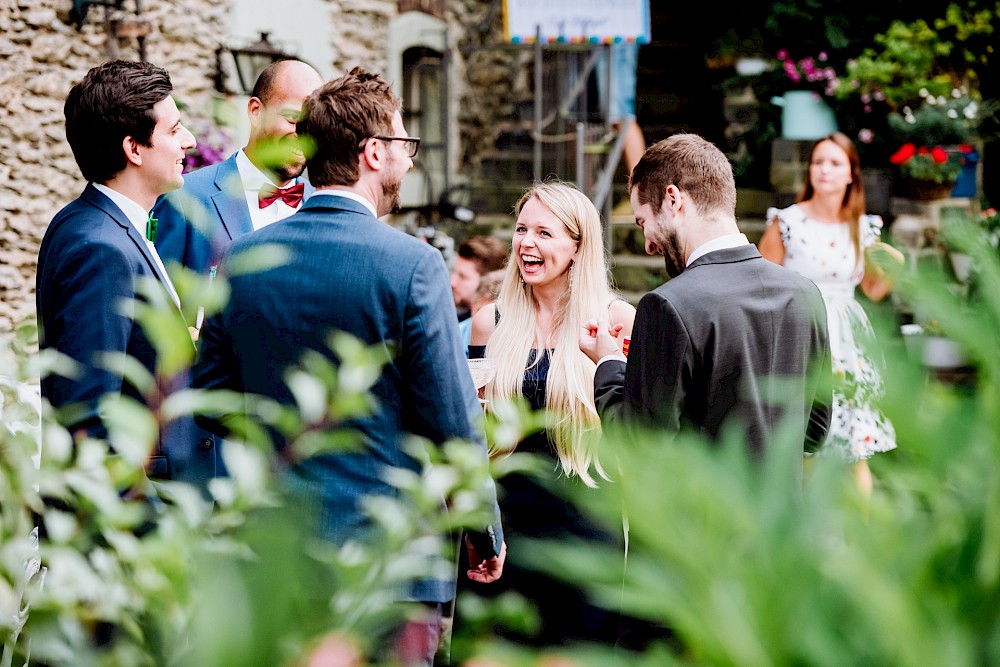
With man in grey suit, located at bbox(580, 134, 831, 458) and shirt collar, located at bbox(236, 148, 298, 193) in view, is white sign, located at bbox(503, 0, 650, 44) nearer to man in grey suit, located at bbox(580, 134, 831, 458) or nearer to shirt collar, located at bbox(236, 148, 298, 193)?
shirt collar, located at bbox(236, 148, 298, 193)

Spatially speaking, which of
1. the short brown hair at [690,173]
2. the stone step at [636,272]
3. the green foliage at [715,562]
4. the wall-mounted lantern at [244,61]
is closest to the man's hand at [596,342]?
the short brown hair at [690,173]

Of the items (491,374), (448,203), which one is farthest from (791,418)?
(448,203)

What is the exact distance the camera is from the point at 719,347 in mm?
2217

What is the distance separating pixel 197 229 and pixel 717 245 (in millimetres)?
1275

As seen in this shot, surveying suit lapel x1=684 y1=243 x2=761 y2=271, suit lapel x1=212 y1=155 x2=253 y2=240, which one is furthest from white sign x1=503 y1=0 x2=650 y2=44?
suit lapel x1=684 y1=243 x2=761 y2=271

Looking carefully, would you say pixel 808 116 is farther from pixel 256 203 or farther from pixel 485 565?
pixel 485 565

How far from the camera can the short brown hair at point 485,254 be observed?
14.1ft

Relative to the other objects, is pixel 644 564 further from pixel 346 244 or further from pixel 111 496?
pixel 346 244

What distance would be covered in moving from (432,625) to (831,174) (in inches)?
131

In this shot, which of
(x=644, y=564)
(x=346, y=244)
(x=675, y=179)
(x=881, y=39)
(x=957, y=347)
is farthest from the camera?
(x=881, y=39)

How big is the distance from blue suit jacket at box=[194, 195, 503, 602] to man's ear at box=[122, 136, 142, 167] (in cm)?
44

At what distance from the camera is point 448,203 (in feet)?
30.7

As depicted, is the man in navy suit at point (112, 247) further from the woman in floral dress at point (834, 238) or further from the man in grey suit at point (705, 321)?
the woman in floral dress at point (834, 238)

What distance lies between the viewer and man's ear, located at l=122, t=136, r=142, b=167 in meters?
2.30
